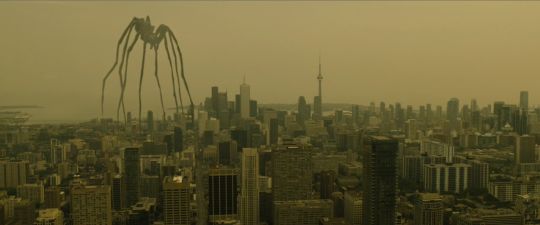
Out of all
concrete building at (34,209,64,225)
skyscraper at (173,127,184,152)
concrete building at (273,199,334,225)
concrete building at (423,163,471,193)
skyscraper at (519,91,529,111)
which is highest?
skyscraper at (519,91,529,111)

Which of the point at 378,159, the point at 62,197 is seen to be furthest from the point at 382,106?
the point at 62,197

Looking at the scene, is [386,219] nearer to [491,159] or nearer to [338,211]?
[338,211]

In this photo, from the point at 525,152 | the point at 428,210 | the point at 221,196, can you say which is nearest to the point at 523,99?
the point at 525,152

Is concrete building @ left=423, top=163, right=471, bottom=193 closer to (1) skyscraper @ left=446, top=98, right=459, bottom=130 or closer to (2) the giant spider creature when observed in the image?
(1) skyscraper @ left=446, top=98, right=459, bottom=130

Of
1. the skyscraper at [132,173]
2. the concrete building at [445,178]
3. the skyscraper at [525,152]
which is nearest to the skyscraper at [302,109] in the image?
the concrete building at [445,178]

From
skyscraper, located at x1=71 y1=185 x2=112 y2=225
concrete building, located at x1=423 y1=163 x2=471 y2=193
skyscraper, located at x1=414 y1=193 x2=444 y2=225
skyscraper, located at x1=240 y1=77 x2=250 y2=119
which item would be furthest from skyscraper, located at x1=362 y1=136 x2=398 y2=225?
skyscraper, located at x1=71 y1=185 x2=112 y2=225

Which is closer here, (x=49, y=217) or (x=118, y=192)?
(x=49, y=217)

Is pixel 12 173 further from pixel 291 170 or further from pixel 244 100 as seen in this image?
pixel 291 170
